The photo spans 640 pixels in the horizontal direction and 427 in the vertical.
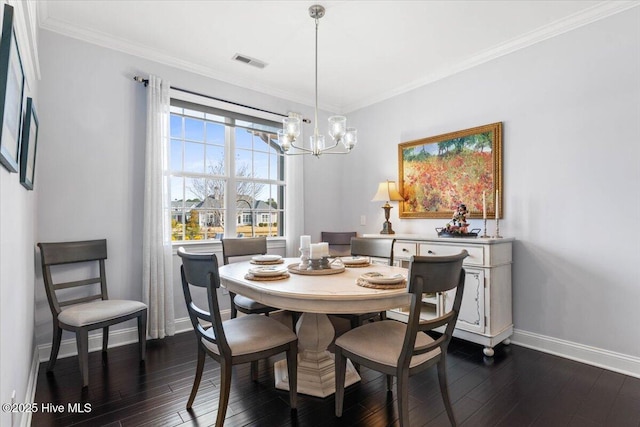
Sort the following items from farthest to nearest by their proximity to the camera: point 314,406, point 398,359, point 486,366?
point 486,366
point 314,406
point 398,359

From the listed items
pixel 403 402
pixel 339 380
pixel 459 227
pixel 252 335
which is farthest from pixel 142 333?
pixel 459 227

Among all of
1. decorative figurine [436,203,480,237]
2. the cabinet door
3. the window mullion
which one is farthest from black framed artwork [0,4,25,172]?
decorative figurine [436,203,480,237]

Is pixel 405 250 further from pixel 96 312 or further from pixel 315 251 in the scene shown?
pixel 96 312

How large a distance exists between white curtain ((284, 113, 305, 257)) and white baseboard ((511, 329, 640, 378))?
2520 mm

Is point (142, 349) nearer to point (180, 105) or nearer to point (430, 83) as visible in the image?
point (180, 105)

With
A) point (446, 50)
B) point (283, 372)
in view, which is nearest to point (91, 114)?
point (283, 372)

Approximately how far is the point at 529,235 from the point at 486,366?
1.23 metres

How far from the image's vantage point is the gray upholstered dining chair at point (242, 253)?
2574 millimetres

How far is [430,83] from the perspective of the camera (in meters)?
3.70

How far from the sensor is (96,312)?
2.35 meters

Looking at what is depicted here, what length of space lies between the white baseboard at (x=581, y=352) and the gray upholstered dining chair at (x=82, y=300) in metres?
3.26

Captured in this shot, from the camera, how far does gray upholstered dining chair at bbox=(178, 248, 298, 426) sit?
1655mm

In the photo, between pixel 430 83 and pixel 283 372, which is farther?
pixel 430 83

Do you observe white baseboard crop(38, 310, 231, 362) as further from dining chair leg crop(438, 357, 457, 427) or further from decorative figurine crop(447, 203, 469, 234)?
decorative figurine crop(447, 203, 469, 234)
